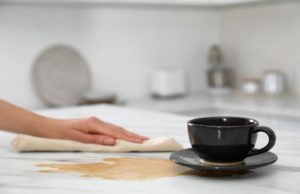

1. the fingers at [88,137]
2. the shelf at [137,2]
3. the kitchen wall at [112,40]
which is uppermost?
the shelf at [137,2]

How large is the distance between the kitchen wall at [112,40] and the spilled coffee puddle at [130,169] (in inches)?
87.5

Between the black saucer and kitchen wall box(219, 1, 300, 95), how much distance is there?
2606 millimetres

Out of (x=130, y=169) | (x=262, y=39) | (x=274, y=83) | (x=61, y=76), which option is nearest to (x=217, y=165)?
(x=130, y=169)

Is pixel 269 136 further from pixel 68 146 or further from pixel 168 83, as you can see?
pixel 168 83

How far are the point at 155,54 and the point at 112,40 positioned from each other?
0.36m

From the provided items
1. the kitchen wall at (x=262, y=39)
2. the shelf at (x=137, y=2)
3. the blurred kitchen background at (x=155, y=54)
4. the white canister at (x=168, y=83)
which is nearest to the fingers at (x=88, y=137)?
the blurred kitchen background at (x=155, y=54)

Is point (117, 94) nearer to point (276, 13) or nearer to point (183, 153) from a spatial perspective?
point (276, 13)

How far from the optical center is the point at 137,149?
1.26 metres

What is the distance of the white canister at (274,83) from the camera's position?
11.7 ft

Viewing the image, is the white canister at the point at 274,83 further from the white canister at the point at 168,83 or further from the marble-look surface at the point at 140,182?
the marble-look surface at the point at 140,182

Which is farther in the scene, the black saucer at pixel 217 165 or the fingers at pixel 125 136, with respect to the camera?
the fingers at pixel 125 136

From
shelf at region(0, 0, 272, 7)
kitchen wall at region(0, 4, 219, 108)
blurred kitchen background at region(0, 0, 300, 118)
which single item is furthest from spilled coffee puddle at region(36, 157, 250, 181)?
kitchen wall at region(0, 4, 219, 108)

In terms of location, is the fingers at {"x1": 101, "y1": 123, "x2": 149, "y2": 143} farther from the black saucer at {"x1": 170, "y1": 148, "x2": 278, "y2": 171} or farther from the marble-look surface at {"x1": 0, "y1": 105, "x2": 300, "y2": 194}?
the black saucer at {"x1": 170, "y1": 148, "x2": 278, "y2": 171}

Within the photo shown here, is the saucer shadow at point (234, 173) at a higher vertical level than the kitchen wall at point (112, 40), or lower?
lower
